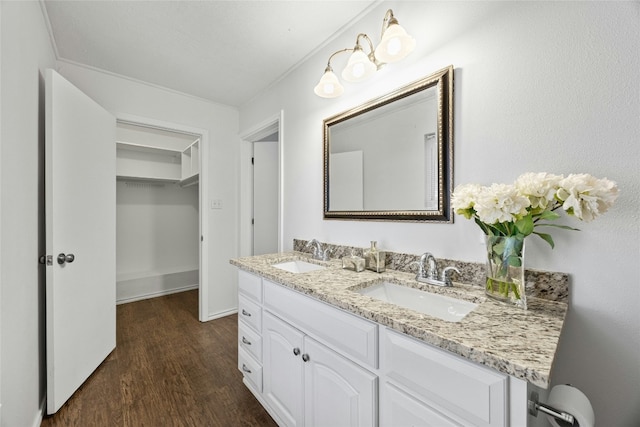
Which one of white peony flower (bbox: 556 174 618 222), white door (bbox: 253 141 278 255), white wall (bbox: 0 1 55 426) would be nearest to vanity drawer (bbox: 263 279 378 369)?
white peony flower (bbox: 556 174 618 222)

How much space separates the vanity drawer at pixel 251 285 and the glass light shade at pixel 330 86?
1150mm

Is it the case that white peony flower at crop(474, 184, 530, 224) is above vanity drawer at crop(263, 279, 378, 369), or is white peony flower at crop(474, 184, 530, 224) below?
above

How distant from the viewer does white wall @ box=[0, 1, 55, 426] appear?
0.99 meters

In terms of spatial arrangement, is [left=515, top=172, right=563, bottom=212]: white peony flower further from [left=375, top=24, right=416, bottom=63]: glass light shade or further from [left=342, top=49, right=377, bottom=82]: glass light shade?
[left=342, top=49, right=377, bottom=82]: glass light shade

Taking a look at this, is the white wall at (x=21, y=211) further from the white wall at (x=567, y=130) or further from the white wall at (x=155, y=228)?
the white wall at (x=155, y=228)

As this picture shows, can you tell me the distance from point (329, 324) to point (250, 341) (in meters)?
0.79

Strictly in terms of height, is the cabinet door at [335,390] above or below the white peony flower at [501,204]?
below

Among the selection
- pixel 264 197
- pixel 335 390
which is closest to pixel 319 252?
pixel 335 390

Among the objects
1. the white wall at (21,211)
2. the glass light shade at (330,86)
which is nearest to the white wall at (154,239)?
the white wall at (21,211)

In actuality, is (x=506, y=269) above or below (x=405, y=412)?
above

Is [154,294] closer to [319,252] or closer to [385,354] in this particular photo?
[319,252]

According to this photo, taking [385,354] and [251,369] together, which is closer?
[385,354]

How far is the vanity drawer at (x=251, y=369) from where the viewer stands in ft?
4.82

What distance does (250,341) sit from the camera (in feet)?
5.06
